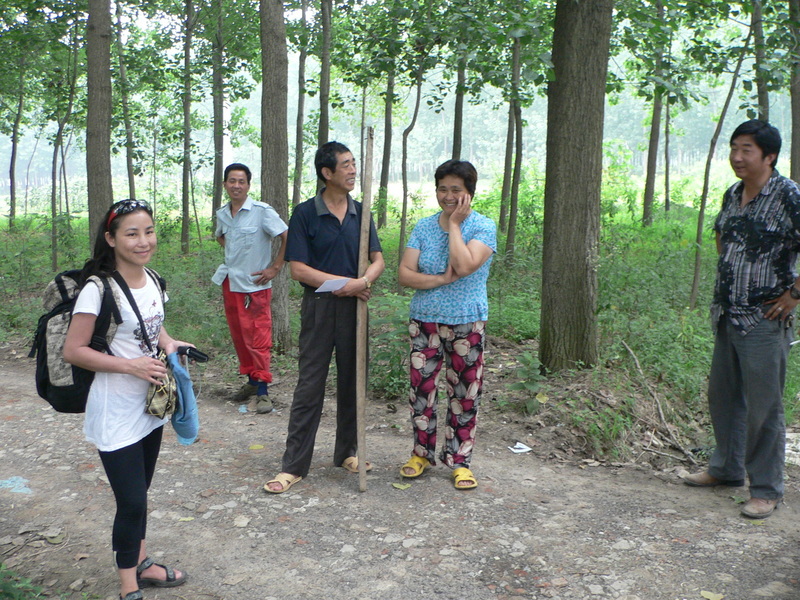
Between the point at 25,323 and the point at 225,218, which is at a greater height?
the point at 225,218

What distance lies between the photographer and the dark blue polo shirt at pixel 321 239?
15.5 ft

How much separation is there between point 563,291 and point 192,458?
3466mm

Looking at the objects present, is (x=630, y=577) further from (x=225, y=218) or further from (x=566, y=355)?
(x=225, y=218)

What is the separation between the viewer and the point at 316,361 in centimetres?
477

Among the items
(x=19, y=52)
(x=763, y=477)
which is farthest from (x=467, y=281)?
(x=19, y=52)

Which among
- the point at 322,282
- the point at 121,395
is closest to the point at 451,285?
the point at 322,282

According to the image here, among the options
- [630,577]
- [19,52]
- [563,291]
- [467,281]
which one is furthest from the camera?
[19,52]

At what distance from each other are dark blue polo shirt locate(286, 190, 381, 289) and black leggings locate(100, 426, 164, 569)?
175 centimetres

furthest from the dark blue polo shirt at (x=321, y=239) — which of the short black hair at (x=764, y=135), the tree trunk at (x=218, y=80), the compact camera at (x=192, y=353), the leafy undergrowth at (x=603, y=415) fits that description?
the tree trunk at (x=218, y=80)

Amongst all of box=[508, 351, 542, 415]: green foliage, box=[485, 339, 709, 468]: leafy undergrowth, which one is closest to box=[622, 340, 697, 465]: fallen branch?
box=[485, 339, 709, 468]: leafy undergrowth

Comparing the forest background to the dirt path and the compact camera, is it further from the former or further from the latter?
the compact camera

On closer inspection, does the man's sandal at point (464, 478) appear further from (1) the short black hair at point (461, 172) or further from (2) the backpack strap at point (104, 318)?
(2) the backpack strap at point (104, 318)

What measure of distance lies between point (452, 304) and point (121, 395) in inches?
85.8

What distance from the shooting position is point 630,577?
3.66 m
